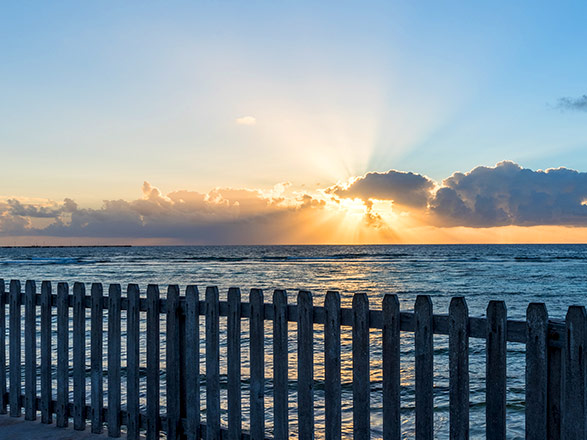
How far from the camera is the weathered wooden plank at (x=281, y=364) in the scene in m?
4.38

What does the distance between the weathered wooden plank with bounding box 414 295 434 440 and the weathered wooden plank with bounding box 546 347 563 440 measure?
30.6 inches

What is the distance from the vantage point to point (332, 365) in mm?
4152

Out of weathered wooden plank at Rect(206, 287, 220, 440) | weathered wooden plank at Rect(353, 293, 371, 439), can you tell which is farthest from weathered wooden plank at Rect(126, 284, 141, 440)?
weathered wooden plank at Rect(353, 293, 371, 439)

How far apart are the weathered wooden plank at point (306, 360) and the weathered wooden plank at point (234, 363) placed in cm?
67

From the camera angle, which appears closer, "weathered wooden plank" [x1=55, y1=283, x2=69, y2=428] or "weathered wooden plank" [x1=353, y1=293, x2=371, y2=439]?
"weathered wooden plank" [x1=353, y1=293, x2=371, y2=439]

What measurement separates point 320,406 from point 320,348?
384 cm

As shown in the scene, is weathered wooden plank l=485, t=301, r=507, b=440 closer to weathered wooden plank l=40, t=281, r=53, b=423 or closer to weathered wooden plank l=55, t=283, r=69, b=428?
weathered wooden plank l=55, t=283, r=69, b=428

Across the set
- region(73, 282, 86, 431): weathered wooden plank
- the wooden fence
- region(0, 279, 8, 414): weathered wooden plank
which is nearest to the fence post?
the wooden fence

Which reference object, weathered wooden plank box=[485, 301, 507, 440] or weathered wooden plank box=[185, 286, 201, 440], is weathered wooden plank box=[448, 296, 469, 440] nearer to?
weathered wooden plank box=[485, 301, 507, 440]

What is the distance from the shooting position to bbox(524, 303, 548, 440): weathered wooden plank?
338 centimetres

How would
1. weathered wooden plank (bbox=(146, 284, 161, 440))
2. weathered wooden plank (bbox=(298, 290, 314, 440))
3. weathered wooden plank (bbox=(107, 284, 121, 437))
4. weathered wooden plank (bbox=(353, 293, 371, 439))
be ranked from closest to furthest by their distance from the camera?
weathered wooden plank (bbox=(353, 293, 371, 439)) < weathered wooden plank (bbox=(298, 290, 314, 440)) < weathered wooden plank (bbox=(146, 284, 161, 440)) < weathered wooden plank (bbox=(107, 284, 121, 437))

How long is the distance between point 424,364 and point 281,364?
1.28 m

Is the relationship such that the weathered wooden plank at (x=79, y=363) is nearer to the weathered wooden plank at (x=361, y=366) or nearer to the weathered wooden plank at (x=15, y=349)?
the weathered wooden plank at (x=15, y=349)

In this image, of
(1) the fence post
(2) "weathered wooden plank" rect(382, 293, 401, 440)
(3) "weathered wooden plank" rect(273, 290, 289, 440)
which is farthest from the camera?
(3) "weathered wooden plank" rect(273, 290, 289, 440)
